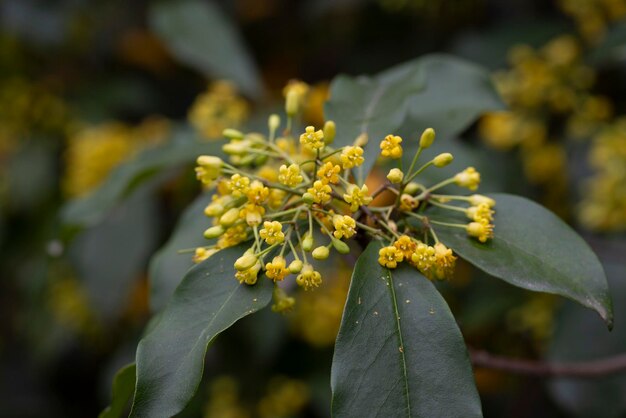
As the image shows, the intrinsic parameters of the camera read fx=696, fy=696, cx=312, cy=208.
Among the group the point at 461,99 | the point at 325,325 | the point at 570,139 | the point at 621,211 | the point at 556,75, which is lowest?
the point at 325,325

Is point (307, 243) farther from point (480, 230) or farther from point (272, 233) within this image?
point (480, 230)

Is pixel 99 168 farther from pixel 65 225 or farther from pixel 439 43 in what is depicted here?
pixel 439 43

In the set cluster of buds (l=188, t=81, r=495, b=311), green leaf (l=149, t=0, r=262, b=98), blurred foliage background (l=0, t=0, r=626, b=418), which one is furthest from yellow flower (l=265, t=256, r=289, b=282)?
green leaf (l=149, t=0, r=262, b=98)

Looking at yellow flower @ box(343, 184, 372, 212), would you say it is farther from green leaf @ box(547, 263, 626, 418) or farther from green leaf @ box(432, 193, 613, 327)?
green leaf @ box(547, 263, 626, 418)

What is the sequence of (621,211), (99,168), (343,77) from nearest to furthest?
(343,77) → (621,211) → (99,168)

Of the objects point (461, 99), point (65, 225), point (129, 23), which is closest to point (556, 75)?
point (461, 99)

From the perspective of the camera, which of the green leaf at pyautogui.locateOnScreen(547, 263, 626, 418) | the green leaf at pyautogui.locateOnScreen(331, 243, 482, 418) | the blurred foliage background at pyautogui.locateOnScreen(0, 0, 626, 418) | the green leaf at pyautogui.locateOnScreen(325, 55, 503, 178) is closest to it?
the green leaf at pyautogui.locateOnScreen(331, 243, 482, 418)

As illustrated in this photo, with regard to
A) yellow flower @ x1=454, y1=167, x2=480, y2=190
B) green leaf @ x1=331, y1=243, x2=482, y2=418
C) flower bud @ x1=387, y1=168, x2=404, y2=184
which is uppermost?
flower bud @ x1=387, y1=168, x2=404, y2=184
